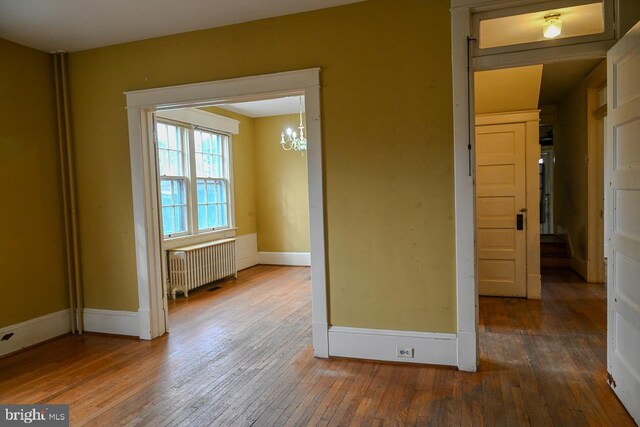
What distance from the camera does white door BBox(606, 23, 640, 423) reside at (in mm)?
2232

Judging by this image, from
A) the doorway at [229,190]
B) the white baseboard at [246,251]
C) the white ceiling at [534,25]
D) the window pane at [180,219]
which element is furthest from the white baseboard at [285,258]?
the white ceiling at [534,25]

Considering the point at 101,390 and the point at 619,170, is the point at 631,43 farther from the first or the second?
the point at 101,390

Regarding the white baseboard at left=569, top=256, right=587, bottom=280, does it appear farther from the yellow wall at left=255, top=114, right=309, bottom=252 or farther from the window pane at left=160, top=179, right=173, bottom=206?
the window pane at left=160, top=179, right=173, bottom=206

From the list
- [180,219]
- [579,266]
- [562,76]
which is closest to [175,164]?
[180,219]

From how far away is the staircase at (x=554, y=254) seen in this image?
671 cm

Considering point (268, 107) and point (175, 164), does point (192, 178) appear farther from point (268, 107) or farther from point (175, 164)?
point (268, 107)

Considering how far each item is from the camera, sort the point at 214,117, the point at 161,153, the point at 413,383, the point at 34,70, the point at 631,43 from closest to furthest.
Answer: the point at 631,43, the point at 413,383, the point at 34,70, the point at 161,153, the point at 214,117

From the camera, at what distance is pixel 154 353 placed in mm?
3521

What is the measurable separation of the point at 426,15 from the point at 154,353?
3.40 m

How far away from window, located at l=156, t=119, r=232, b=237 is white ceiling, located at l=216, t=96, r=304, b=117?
526mm

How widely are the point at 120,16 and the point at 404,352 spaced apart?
3349mm

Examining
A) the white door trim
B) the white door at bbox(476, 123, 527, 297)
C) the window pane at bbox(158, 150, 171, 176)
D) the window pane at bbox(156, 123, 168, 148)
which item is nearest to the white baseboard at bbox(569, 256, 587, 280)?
the white door at bbox(476, 123, 527, 297)

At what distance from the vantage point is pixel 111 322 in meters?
4.02

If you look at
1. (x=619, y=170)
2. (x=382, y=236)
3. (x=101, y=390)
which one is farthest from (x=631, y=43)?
(x=101, y=390)
